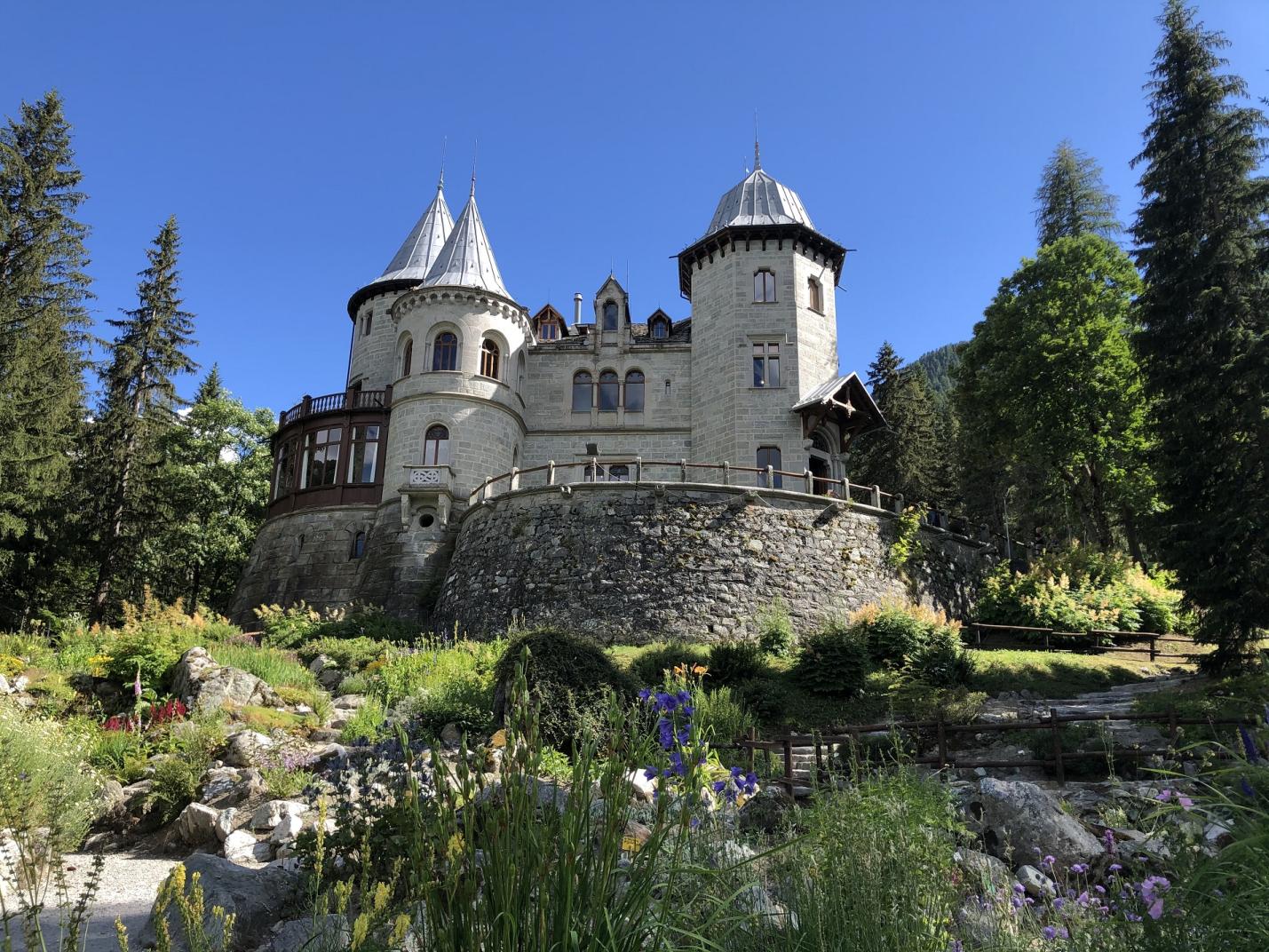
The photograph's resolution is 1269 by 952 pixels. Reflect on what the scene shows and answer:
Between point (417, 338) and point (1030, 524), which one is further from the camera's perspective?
point (1030, 524)

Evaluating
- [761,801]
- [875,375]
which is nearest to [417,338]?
[875,375]

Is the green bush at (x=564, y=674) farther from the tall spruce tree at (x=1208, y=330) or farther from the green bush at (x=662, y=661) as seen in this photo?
the tall spruce tree at (x=1208, y=330)

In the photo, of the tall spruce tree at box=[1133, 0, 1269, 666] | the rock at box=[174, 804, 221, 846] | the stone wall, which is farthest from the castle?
the rock at box=[174, 804, 221, 846]

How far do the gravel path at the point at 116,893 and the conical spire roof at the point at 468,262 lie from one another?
84.9 ft

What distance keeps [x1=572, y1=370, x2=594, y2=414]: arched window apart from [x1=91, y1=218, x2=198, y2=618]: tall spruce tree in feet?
51.8

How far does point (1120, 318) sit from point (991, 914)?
1227 inches

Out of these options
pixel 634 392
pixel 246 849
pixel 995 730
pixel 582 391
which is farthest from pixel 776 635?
pixel 582 391

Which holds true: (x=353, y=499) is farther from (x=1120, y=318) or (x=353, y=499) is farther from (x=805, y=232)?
(x=1120, y=318)

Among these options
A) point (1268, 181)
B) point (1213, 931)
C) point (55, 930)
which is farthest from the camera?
point (1268, 181)

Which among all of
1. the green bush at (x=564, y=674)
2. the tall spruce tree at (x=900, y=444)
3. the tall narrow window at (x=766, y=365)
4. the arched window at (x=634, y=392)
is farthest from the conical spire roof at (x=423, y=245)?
the green bush at (x=564, y=674)

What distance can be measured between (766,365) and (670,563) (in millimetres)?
11504

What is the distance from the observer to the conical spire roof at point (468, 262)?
33.4 m

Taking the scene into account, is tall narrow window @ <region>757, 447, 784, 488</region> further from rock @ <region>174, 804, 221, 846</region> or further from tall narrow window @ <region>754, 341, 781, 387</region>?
rock @ <region>174, 804, 221, 846</region>

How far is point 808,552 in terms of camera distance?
25.1 meters
